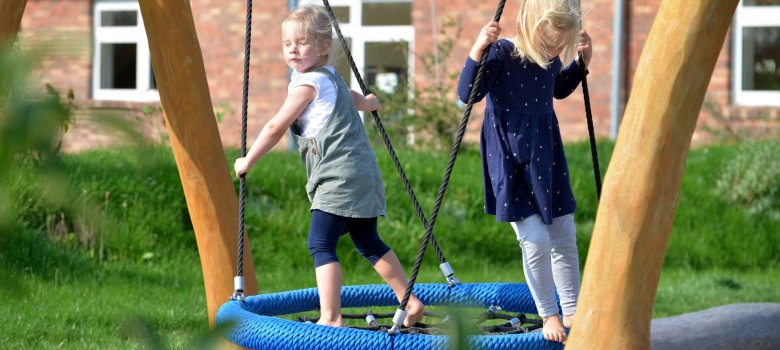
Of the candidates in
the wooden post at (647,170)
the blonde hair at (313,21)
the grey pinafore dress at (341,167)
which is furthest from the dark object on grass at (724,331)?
the wooden post at (647,170)

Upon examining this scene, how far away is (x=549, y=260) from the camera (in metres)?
2.72

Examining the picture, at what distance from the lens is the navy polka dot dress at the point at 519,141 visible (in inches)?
105

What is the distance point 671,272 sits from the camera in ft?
22.1

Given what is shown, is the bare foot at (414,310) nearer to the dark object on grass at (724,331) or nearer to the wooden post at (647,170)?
the wooden post at (647,170)

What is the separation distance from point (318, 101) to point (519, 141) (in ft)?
1.91

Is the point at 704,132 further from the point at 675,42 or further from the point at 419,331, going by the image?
the point at 675,42

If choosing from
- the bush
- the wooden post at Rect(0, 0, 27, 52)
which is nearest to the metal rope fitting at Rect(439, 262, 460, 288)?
the wooden post at Rect(0, 0, 27, 52)

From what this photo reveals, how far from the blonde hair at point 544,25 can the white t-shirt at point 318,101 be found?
0.55 metres

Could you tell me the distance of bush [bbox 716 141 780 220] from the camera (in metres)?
7.10

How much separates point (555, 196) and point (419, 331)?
79cm

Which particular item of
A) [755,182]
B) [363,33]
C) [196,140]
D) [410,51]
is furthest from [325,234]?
[363,33]

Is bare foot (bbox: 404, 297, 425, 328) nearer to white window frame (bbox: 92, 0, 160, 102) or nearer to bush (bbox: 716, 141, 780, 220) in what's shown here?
bush (bbox: 716, 141, 780, 220)

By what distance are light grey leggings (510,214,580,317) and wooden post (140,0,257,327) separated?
3.18ft

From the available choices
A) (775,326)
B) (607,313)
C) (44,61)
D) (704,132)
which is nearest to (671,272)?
(775,326)
